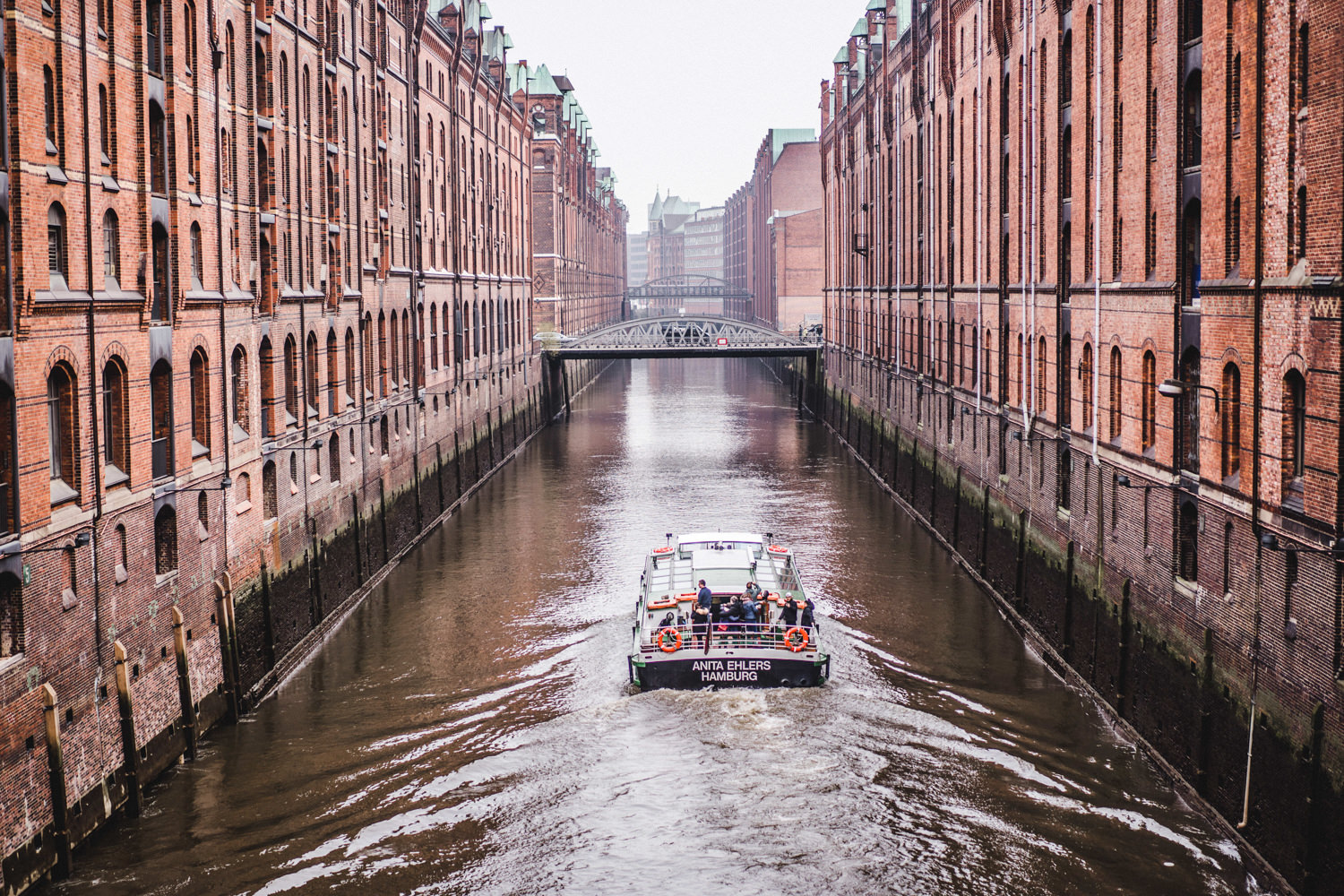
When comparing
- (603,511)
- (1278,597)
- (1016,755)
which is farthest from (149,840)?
(603,511)

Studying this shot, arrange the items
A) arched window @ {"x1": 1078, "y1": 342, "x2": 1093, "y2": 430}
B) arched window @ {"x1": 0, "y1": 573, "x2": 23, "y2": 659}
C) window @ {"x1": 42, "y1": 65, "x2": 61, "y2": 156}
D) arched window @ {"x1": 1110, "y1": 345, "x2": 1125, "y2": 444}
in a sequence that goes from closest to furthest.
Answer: arched window @ {"x1": 0, "y1": 573, "x2": 23, "y2": 659} → window @ {"x1": 42, "y1": 65, "x2": 61, "y2": 156} → arched window @ {"x1": 1110, "y1": 345, "x2": 1125, "y2": 444} → arched window @ {"x1": 1078, "y1": 342, "x2": 1093, "y2": 430}

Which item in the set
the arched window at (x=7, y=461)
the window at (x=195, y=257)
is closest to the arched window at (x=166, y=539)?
the window at (x=195, y=257)

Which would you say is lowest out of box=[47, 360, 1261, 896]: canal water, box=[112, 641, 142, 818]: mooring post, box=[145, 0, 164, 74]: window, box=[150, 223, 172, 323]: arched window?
box=[47, 360, 1261, 896]: canal water

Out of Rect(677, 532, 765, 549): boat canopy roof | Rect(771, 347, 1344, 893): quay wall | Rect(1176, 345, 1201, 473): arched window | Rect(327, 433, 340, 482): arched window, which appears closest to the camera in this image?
Rect(771, 347, 1344, 893): quay wall

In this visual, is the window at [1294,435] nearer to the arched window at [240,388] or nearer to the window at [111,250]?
the window at [111,250]

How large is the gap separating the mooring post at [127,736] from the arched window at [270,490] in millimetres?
9423

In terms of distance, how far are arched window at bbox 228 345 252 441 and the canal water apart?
474 cm

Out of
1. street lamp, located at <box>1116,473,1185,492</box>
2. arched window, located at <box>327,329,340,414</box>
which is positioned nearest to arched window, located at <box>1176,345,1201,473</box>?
street lamp, located at <box>1116,473,1185,492</box>

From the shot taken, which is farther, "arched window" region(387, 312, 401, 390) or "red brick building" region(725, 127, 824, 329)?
"red brick building" region(725, 127, 824, 329)

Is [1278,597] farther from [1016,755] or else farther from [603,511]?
[603,511]

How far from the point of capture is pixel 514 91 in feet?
284

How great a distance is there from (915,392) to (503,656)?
25473 millimetres

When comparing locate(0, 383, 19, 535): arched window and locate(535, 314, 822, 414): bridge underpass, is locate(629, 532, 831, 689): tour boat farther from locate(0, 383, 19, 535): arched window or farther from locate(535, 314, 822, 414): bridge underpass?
locate(535, 314, 822, 414): bridge underpass

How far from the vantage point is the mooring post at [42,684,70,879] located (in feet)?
53.3
